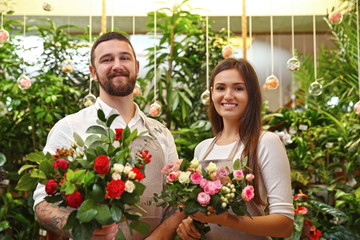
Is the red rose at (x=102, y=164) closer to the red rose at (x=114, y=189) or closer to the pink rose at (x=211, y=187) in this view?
the red rose at (x=114, y=189)

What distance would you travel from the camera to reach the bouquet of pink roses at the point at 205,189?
68.0 inches

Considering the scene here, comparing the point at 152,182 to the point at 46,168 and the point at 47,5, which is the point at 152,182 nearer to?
the point at 46,168

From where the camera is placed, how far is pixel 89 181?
1.51 m

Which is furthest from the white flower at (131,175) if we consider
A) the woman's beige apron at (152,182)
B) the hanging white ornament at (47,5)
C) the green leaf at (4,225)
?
→ the hanging white ornament at (47,5)

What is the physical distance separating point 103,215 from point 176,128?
11.3ft

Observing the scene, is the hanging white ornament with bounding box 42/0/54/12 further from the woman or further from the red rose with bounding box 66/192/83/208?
the red rose with bounding box 66/192/83/208

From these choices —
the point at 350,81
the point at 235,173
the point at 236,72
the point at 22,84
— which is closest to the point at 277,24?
the point at 350,81

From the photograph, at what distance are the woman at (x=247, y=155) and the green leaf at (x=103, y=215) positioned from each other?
0.47m

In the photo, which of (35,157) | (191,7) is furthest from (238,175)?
(191,7)

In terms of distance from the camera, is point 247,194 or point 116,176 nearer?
point 116,176

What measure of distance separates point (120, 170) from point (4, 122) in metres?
3.19

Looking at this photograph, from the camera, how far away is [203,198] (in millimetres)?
1706

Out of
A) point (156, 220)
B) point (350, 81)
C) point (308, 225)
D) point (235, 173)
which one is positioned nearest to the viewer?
point (235, 173)

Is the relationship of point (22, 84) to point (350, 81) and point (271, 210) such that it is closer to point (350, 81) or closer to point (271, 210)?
point (271, 210)
